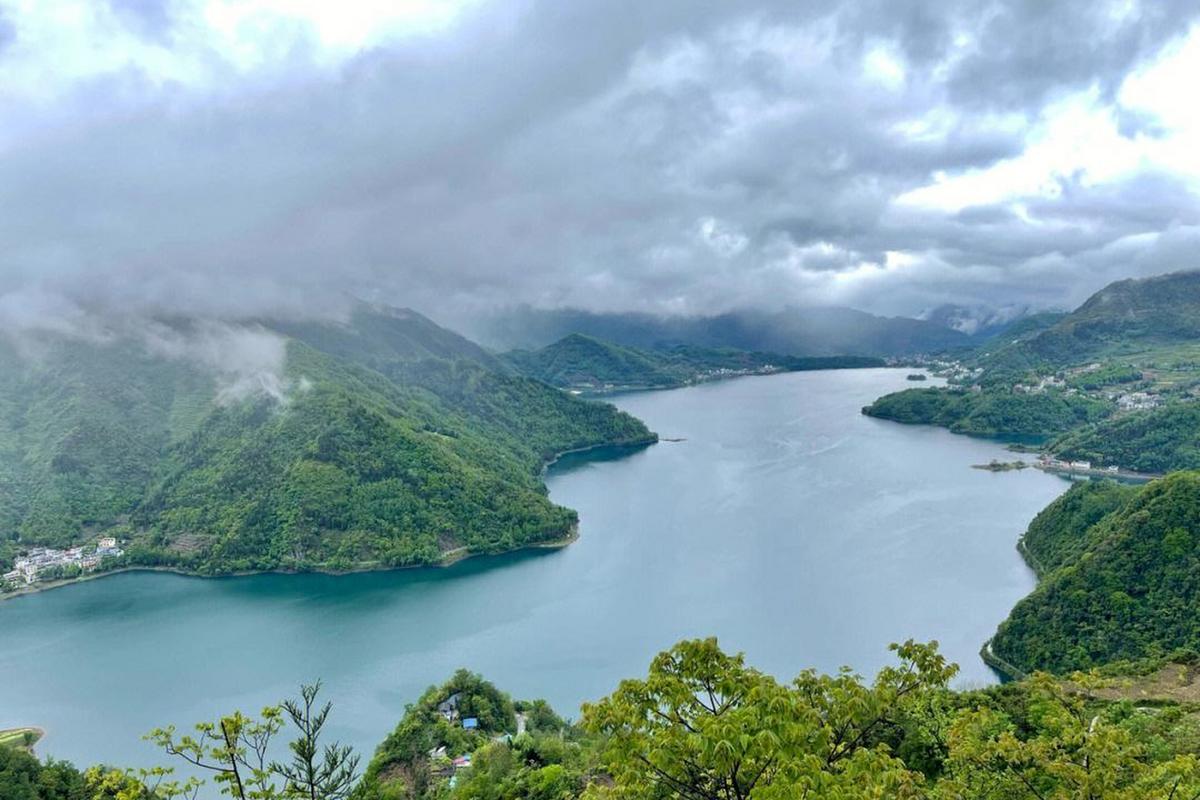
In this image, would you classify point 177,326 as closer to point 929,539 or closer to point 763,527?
point 763,527

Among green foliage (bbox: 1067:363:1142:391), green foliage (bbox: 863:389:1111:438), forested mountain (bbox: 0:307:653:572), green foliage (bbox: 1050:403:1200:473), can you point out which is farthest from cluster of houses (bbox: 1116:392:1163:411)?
forested mountain (bbox: 0:307:653:572)

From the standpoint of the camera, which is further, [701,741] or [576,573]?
[576,573]

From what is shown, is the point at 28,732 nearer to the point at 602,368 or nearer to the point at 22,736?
the point at 22,736

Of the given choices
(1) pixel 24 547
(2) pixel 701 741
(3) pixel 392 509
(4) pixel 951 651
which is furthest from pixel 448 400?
(2) pixel 701 741

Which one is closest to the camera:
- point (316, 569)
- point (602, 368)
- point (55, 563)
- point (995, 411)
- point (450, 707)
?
point (450, 707)

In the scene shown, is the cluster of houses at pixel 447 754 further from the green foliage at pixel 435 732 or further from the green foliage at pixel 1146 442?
the green foliage at pixel 1146 442

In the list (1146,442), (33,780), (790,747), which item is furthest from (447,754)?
(1146,442)
